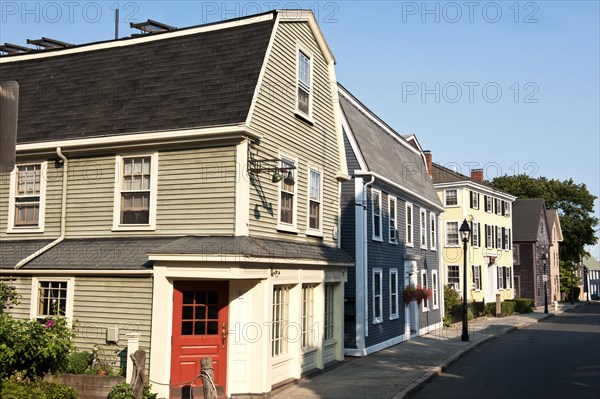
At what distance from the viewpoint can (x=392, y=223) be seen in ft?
80.0

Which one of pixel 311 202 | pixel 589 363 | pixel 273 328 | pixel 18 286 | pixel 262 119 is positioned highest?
pixel 262 119

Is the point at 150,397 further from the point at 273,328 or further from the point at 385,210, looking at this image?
the point at 385,210

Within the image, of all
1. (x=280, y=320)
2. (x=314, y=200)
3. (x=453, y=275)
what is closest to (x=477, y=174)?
(x=453, y=275)

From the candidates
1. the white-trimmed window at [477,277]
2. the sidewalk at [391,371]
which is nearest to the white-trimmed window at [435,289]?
the sidewalk at [391,371]

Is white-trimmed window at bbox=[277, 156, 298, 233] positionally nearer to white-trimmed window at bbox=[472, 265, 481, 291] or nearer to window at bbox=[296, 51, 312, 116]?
window at bbox=[296, 51, 312, 116]

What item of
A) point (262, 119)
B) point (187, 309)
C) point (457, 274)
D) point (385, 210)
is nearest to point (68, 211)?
point (187, 309)

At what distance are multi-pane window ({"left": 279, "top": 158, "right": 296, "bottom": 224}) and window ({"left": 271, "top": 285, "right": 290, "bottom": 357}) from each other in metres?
1.74

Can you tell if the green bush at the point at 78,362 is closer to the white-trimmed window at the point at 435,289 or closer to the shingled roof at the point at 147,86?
the shingled roof at the point at 147,86

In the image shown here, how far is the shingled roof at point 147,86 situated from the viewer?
45.3ft

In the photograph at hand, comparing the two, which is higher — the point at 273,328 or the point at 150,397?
the point at 273,328

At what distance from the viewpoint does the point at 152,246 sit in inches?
530

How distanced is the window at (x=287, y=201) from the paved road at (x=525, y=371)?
517cm

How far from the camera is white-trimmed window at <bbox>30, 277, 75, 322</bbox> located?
13.7 m

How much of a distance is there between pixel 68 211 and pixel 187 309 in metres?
4.09
